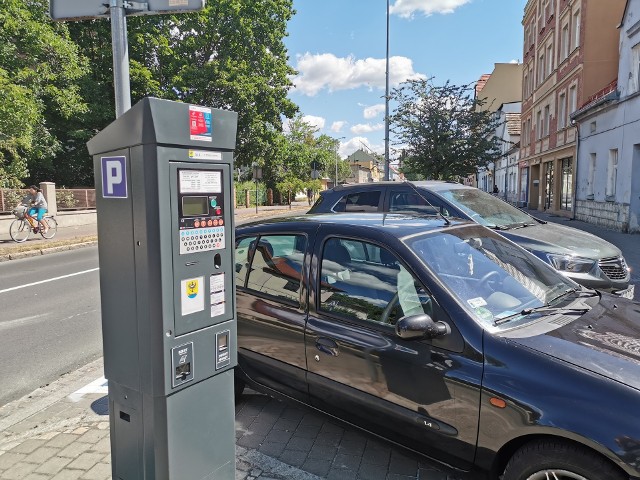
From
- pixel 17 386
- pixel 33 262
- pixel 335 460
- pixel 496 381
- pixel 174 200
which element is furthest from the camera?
pixel 33 262

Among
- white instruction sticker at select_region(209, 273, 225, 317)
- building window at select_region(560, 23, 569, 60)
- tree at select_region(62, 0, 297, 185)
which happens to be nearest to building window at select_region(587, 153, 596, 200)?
building window at select_region(560, 23, 569, 60)

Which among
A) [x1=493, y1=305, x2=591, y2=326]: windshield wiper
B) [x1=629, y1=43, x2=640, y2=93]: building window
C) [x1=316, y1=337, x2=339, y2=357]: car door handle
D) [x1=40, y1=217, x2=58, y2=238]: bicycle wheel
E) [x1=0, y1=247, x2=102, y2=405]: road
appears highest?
[x1=629, y1=43, x2=640, y2=93]: building window

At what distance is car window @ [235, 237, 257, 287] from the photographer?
3.58 meters

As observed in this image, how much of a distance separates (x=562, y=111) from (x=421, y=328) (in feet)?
80.9

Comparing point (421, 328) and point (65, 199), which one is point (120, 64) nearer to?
point (421, 328)

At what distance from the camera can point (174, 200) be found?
1886mm

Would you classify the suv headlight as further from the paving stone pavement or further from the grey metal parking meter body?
the grey metal parking meter body

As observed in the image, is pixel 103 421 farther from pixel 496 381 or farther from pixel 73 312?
pixel 73 312

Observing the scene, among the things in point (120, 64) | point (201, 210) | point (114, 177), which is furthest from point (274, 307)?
point (120, 64)

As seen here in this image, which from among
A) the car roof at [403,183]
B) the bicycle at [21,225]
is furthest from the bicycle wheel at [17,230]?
the car roof at [403,183]

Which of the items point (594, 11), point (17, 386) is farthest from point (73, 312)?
point (594, 11)

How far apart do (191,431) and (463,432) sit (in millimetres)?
1301

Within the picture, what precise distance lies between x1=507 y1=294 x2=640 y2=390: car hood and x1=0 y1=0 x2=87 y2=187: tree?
1612 cm

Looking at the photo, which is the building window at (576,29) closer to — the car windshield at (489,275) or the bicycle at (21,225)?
the car windshield at (489,275)
